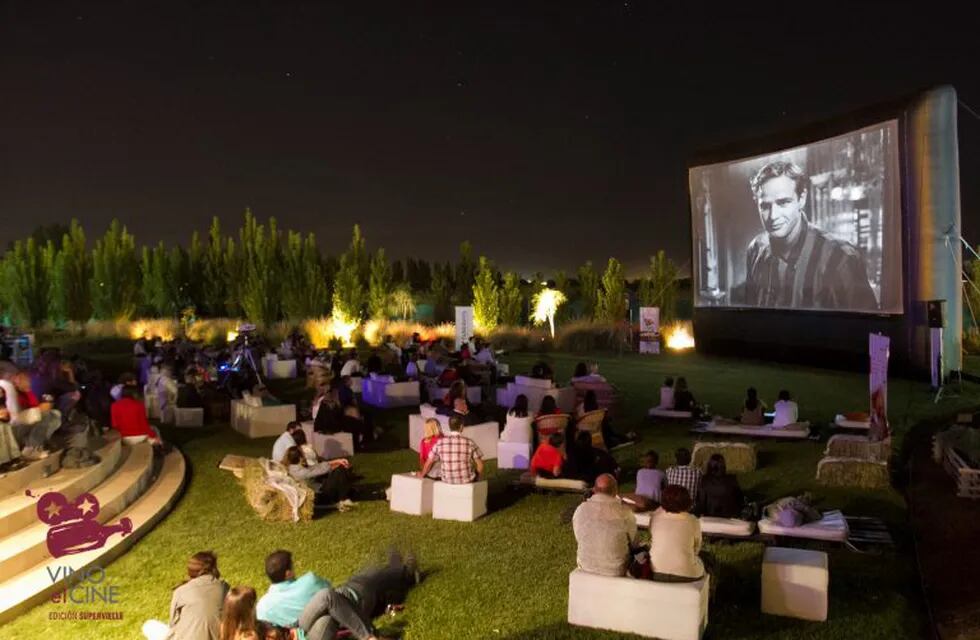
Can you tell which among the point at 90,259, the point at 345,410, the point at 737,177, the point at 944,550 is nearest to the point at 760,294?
the point at 737,177

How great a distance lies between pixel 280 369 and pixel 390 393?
18.6 ft

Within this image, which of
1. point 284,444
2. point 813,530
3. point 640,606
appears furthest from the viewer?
point 284,444

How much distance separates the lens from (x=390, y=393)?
1673 cm

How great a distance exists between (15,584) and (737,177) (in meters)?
22.2

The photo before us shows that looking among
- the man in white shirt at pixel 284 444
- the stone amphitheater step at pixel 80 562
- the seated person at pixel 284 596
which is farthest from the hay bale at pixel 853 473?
the stone amphitheater step at pixel 80 562

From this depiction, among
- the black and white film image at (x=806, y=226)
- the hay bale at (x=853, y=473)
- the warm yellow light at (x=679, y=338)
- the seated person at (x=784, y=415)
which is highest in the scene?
the black and white film image at (x=806, y=226)

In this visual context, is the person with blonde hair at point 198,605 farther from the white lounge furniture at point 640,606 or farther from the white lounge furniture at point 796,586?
the white lounge furniture at point 796,586

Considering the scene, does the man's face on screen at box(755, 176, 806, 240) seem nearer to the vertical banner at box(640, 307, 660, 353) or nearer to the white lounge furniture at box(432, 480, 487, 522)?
the vertical banner at box(640, 307, 660, 353)

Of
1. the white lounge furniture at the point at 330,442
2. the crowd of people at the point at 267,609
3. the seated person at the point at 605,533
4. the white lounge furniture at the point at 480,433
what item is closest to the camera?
the crowd of people at the point at 267,609

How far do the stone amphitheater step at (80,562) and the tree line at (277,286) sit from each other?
23.4m

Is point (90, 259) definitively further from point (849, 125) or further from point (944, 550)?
point (944, 550)

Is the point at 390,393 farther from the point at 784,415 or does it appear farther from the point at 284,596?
the point at 284,596


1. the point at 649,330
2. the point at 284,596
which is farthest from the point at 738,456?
the point at 649,330

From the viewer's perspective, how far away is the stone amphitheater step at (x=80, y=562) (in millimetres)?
6066
